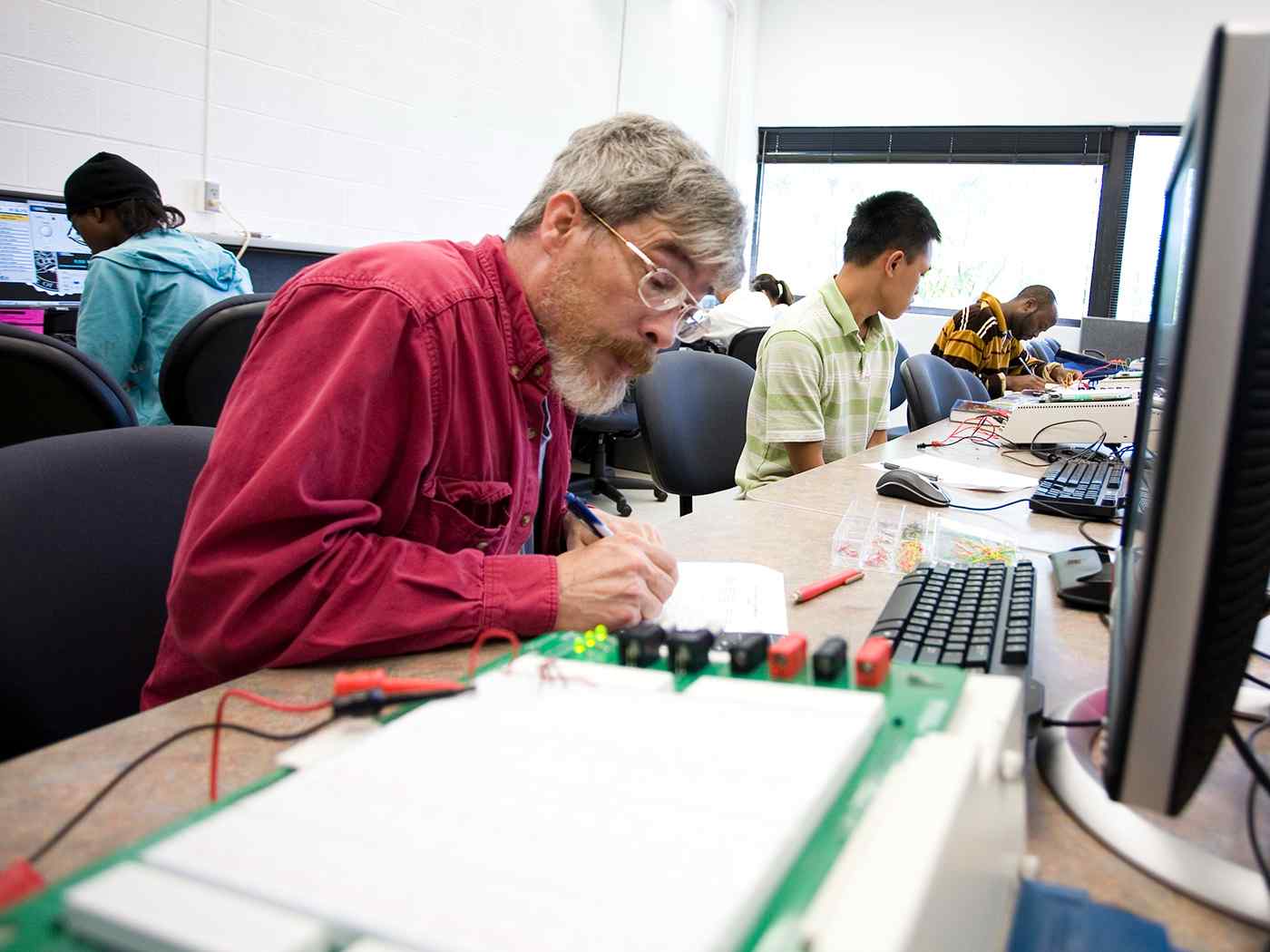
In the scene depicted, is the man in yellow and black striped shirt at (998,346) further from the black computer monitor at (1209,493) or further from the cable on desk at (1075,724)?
the black computer monitor at (1209,493)

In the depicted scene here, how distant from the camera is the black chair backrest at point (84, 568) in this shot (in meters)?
0.82

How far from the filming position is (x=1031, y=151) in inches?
246

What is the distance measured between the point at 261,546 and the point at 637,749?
48cm

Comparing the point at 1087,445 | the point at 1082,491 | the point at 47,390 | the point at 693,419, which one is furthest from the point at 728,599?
the point at 1087,445

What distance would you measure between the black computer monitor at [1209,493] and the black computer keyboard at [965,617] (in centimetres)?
26

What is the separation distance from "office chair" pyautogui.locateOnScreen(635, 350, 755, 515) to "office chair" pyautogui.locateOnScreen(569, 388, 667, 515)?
1.25 meters

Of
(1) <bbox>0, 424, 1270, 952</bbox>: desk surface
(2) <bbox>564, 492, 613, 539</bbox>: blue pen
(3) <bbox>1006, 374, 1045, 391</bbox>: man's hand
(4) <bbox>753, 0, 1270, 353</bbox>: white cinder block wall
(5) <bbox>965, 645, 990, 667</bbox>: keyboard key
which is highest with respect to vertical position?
(4) <bbox>753, 0, 1270, 353</bbox>: white cinder block wall

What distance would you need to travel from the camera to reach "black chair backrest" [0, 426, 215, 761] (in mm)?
824

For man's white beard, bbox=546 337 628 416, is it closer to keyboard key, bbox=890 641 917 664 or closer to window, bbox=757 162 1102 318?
keyboard key, bbox=890 641 917 664

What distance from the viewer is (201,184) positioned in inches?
125

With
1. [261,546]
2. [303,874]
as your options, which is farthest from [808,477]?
[303,874]

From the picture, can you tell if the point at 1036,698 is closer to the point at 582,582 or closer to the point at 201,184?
the point at 582,582

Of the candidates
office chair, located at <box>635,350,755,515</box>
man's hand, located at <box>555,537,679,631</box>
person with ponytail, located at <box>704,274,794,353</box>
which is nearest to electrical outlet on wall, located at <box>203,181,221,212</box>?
office chair, located at <box>635,350,755,515</box>

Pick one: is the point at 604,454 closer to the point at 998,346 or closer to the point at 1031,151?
the point at 998,346
